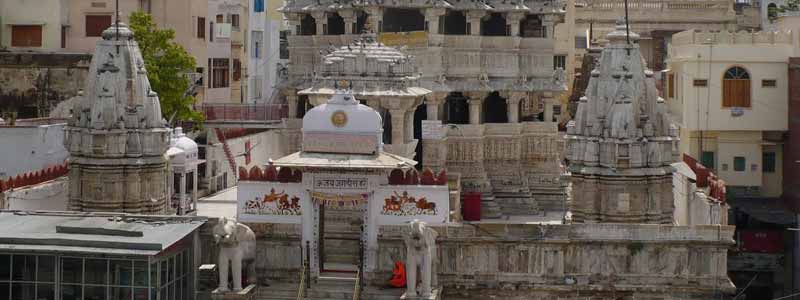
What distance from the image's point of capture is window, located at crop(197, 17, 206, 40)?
62.1m

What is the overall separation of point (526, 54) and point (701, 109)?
33.2 ft

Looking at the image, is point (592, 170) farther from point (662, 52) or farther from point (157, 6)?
point (662, 52)

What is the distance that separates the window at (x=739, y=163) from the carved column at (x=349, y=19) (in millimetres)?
16937

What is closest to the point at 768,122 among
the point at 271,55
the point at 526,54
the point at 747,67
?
the point at 747,67

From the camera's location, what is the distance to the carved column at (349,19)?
46.6 m

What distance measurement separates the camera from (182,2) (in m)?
59.7

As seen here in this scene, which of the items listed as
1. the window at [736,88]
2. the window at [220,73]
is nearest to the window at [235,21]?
the window at [220,73]

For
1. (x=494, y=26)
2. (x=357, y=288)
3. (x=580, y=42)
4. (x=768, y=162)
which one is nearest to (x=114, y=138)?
(x=357, y=288)

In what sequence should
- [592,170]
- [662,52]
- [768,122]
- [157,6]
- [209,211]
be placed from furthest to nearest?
[662,52] → [157,6] → [768,122] → [209,211] → [592,170]

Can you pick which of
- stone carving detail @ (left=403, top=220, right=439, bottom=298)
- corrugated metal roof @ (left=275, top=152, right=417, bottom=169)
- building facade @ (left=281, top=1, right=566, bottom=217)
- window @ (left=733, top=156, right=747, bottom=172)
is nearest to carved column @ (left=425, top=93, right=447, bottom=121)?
building facade @ (left=281, top=1, right=566, bottom=217)

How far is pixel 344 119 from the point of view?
34531 mm

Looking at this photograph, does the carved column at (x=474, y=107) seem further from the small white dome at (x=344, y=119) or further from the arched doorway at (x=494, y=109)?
the small white dome at (x=344, y=119)

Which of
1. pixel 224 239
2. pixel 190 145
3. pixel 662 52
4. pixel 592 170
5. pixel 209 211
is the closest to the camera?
pixel 224 239

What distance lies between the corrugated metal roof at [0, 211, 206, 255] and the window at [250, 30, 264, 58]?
40545 mm
